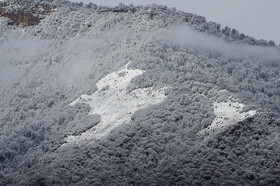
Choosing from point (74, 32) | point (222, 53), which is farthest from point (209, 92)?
point (74, 32)

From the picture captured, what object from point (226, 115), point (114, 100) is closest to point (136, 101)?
point (114, 100)

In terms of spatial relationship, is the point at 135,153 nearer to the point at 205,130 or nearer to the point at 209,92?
the point at 205,130

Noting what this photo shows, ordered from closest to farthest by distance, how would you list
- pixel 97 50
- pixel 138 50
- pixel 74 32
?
1. pixel 138 50
2. pixel 97 50
3. pixel 74 32

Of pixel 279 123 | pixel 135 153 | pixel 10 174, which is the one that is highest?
pixel 279 123

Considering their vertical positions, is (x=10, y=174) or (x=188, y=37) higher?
(x=188, y=37)

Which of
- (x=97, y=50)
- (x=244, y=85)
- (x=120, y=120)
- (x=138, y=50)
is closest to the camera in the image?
(x=120, y=120)

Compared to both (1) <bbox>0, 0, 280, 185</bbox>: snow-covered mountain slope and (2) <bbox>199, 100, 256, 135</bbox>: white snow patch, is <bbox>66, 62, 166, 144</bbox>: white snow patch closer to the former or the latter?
(1) <bbox>0, 0, 280, 185</bbox>: snow-covered mountain slope

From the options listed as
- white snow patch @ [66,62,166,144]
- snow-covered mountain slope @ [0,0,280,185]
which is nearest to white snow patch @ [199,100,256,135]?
snow-covered mountain slope @ [0,0,280,185]
